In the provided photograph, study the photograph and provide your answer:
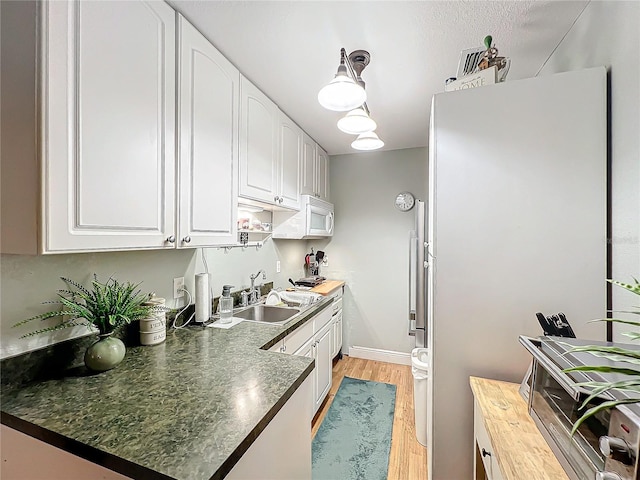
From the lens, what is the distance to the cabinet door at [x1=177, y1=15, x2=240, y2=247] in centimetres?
127

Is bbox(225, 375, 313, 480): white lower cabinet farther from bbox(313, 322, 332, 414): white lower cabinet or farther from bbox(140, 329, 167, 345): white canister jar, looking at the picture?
bbox(313, 322, 332, 414): white lower cabinet

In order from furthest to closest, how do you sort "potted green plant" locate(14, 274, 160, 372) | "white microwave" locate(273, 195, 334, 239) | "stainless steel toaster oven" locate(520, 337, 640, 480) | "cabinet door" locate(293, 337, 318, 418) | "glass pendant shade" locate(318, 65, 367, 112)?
"white microwave" locate(273, 195, 334, 239), "cabinet door" locate(293, 337, 318, 418), "glass pendant shade" locate(318, 65, 367, 112), "potted green plant" locate(14, 274, 160, 372), "stainless steel toaster oven" locate(520, 337, 640, 480)

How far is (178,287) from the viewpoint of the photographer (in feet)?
5.31

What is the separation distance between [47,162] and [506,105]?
171cm

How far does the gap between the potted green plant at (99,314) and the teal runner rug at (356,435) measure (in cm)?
143

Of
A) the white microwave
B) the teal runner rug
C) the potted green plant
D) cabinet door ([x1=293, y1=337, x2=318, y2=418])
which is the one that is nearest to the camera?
the potted green plant

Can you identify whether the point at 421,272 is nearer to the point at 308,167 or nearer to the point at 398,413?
the point at 398,413

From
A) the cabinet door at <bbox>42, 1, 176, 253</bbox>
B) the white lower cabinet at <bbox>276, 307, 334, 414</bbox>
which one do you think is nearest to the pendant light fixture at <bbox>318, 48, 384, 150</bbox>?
the cabinet door at <bbox>42, 1, 176, 253</bbox>

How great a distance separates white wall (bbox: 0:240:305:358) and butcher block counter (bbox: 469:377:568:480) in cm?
159

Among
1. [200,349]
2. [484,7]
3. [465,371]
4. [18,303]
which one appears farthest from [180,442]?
[484,7]

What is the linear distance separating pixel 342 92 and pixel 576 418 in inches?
54.2

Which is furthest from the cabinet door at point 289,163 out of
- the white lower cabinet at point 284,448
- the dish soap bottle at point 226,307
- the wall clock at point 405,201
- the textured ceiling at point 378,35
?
the white lower cabinet at point 284,448

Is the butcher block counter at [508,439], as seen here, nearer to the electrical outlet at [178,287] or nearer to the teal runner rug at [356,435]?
the teal runner rug at [356,435]

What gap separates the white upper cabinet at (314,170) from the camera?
2.69 meters
